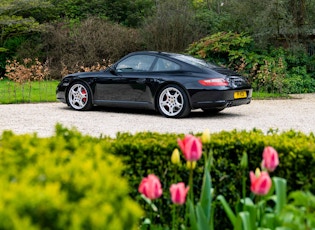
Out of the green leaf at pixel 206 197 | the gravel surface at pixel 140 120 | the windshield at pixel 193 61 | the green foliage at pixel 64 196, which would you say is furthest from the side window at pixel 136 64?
the green foliage at pixel 64 196

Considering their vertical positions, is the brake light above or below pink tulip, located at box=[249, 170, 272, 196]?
above

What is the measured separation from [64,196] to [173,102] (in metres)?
8.91

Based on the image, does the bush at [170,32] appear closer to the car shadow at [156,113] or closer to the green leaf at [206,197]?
the car shadow at [156,113]

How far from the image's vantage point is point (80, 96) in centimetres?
1177

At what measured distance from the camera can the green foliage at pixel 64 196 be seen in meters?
1.45

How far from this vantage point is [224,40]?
65.2 ft

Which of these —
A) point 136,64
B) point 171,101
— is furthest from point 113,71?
point 171,101

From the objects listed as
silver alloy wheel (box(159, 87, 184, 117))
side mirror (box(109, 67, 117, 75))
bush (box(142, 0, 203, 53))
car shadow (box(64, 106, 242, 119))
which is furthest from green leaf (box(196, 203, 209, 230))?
bush (box(142, 0, 203, 53))

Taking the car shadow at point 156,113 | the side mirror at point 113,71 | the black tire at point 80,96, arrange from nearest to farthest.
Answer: the car shadow at point 156,113
the side mirror at point 113,71
the black tire at point 80,96

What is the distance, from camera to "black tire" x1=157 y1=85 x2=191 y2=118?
10289 millimetres

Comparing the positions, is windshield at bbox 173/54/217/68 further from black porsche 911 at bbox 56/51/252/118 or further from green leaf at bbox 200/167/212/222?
green leaf at bbox 200/167/212/222

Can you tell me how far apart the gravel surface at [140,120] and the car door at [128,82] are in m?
0.38

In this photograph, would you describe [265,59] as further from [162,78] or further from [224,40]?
[162,78]

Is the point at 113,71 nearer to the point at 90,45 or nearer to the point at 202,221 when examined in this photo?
the point at 202,221
